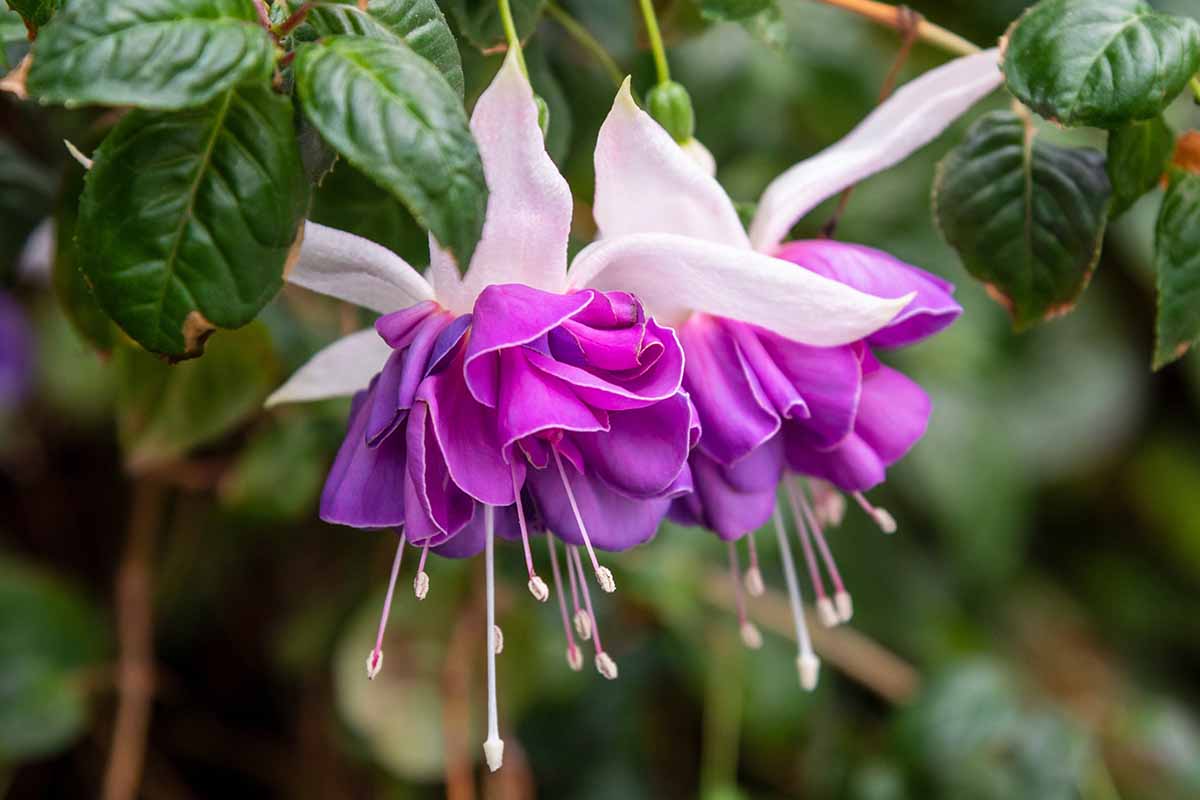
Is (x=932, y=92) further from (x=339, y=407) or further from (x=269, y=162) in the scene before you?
(x=339, y=407)

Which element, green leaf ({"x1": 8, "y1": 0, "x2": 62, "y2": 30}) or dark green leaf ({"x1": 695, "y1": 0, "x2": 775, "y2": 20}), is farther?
dark green leaf ({"x1": 695, "y1": 0, "x2": 775, "y2": 20})

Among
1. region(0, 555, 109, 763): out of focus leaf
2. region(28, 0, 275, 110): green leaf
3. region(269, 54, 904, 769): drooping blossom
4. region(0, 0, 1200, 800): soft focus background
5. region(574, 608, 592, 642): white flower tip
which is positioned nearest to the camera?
region(28, 0, 275, 110): green leaf

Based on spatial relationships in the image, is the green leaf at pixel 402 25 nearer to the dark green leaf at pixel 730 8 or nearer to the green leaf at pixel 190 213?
the green leaf at pixel 190 213

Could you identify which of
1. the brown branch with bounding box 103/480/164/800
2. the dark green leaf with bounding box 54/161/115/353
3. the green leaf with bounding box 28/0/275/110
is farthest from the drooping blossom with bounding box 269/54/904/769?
the brown branch with bounding box 103/480/164/800

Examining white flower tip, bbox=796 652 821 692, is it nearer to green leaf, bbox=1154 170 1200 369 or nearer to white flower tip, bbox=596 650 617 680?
white flower tip, bbox=596 650 617 680

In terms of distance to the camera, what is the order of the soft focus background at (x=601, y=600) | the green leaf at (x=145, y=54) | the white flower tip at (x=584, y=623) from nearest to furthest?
1. the green leaf at (x=145, y=54)
2. the white flower tip at (x=584, y=623)
3. the soft focus background at (x=601, y=600)

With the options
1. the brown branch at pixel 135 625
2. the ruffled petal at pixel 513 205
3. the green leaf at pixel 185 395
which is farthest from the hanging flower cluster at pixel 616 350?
the brown branch at pixel 135 625

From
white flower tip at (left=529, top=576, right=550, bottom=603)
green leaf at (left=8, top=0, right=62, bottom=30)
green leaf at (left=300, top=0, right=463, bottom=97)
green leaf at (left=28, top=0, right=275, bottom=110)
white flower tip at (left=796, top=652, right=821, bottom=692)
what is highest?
green leaf at (left=28, top=0, right=275, bottom=110)

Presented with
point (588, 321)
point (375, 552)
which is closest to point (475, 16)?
point (588, 321)
